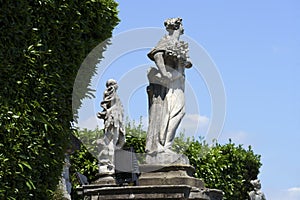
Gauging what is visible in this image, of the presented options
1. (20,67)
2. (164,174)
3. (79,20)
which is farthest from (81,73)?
(164,174)

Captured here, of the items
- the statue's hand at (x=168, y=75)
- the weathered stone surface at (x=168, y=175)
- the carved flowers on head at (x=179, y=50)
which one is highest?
the carved flowers on head at (x=179, y=50)

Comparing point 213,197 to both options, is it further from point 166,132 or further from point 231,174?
point 231,174

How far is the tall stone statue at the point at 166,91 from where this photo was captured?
34.3 ft

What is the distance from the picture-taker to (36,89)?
20.7 feet

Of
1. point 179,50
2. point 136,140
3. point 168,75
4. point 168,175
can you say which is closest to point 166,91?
point 168,75

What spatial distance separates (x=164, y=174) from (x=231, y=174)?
44.1 ft

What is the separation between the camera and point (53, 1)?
6.62m

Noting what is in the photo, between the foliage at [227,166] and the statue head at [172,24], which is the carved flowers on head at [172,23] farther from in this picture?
the foliage at [227,166]

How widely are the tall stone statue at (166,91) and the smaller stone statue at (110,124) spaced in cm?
A: 96

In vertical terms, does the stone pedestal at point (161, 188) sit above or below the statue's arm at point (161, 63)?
below

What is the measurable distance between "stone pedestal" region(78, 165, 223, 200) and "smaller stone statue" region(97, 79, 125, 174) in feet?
3.55

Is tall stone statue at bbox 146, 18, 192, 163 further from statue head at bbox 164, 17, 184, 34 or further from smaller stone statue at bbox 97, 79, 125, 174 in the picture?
smaller stone statue at bbox 97, 79, 125, 174

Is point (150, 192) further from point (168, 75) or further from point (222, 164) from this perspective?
point (222, 164)

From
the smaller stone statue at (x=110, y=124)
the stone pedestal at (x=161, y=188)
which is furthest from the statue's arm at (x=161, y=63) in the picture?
the stone pedestal at (x=161, y=188)
